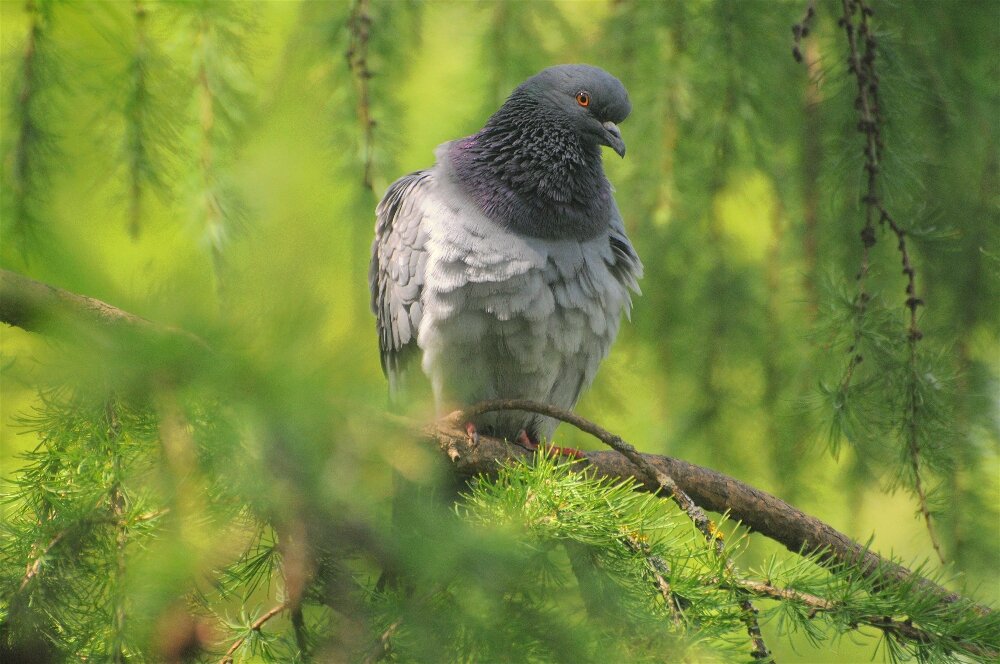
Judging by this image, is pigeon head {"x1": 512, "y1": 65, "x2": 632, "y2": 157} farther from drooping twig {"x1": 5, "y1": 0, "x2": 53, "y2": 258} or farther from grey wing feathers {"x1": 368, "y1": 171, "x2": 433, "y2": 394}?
drooping twig {"x1": 5, "y1": 0, "x2": 53, "y2": 258}

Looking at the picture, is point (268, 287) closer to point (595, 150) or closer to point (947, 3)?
point (595, 150)

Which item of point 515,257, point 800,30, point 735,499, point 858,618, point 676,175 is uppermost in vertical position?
point 800,30

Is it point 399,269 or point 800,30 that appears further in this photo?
point 399,269

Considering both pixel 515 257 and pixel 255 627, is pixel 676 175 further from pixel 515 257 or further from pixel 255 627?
pixel 255 627

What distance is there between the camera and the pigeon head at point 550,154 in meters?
2.95

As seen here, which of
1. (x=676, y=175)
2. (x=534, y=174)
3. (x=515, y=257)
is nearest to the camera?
(x=515, y=257)

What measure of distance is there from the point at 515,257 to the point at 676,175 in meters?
0.90

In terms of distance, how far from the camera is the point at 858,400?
2518 mm

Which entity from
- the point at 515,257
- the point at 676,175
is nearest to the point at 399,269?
the point at 515,257

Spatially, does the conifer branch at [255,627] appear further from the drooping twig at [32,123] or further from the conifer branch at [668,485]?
the drooping twig at [32,123]

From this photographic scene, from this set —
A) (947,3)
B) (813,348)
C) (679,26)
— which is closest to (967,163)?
(947,3)

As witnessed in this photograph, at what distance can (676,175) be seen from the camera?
339 centimetres

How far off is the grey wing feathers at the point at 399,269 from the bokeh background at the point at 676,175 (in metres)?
0.10

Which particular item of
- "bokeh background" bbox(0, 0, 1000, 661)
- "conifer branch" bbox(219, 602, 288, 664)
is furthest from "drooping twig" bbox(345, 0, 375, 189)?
"conifer branch" bbox(219, 602, 288, 664)
